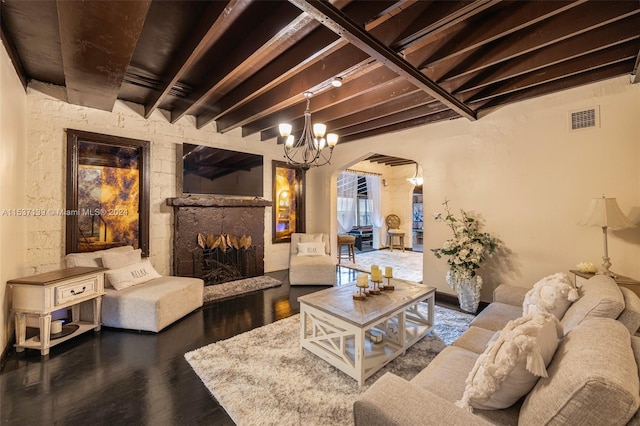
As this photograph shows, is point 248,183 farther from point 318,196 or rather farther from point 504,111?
point 504,111

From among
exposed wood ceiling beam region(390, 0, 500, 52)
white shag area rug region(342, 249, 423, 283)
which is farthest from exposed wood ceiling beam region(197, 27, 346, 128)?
white shag area rug region(342, 249, 423, 283)

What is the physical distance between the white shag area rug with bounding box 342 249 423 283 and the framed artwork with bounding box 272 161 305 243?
167 cm

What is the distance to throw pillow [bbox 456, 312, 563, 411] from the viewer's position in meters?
1.02

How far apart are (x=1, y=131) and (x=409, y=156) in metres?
4.67

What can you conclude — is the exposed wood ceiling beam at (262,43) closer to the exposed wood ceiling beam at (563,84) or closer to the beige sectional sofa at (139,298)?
the beige sectional sofa at (139,298)

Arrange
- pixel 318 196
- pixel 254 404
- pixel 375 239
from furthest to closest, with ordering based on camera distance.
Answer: pixel 375 239 < pixel 318 196 < pixel 254 404

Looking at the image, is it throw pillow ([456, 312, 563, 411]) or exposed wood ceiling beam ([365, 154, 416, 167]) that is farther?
exposed wood ceiling beam ([365, 154, 416, 167])

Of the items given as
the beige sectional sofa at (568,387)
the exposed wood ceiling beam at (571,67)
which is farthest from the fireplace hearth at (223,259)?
the exposed wood ceiling beam at (571,67)

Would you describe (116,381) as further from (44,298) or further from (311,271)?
(311,271)

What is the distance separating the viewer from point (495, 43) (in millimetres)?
2254

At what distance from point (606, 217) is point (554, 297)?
4.35ft

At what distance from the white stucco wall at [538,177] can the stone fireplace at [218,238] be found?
9.91 feet

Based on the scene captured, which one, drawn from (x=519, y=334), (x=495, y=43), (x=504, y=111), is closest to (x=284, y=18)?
(x=495, y=43)

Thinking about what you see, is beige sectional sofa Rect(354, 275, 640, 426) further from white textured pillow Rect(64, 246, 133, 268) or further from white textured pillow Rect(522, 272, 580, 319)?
white textured pillow Rect(64, 246, 133, 268)
